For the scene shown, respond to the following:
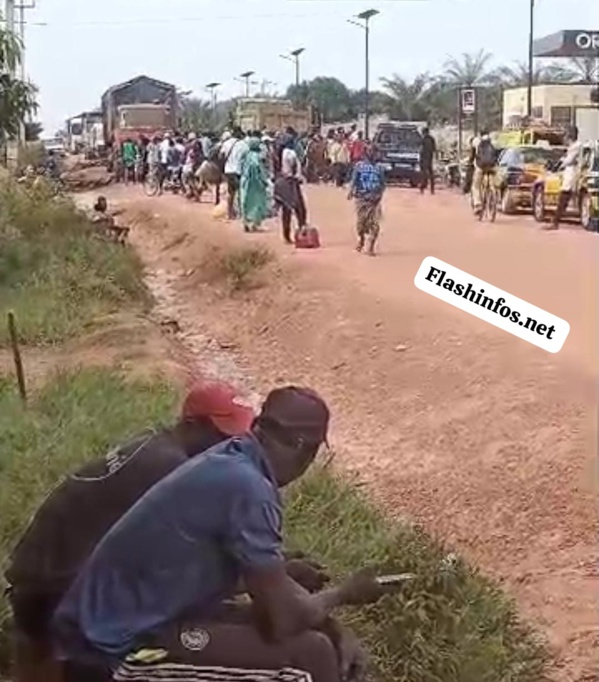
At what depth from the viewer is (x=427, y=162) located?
25.4ft

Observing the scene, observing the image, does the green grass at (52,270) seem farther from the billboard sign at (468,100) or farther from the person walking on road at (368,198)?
the billboard sign at (468,100)

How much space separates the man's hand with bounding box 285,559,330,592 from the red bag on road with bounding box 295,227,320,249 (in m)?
5.28

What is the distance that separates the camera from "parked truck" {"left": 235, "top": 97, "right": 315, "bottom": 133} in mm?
3778

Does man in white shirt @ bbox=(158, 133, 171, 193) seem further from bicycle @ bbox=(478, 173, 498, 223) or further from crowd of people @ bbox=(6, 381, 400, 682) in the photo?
bicycle @ bbox=(478, 173, 498, 223)

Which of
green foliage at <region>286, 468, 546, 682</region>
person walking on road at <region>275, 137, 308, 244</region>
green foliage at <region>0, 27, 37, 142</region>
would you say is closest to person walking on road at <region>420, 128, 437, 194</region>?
person walking on road at <region>275, 137, 308, 244</region>

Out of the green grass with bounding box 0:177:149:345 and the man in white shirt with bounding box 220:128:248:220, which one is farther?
the man in white shirt with bounding box 220:128:248:220

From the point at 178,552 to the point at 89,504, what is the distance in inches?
11.1

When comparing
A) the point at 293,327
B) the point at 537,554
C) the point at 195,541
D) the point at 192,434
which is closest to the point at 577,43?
the point at 192,434

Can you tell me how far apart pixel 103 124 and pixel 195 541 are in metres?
1.92

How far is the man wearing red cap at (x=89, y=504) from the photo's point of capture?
7.38 feet

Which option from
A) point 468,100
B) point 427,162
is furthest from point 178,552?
point 427,162

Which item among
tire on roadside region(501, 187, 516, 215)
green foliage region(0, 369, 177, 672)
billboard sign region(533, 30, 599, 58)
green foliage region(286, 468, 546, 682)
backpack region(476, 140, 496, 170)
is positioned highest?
billboard sign region(533, 30, 599, 58)

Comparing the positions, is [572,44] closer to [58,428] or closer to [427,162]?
[58,428]

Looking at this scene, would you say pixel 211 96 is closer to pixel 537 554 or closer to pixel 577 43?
pixel 577 43
